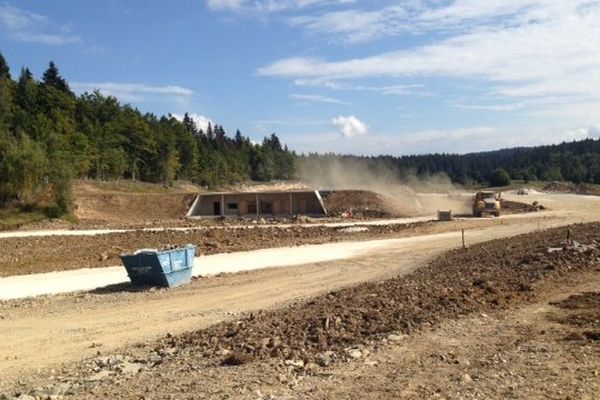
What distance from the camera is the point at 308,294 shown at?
17156mm

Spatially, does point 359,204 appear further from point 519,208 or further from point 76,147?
point 76,147

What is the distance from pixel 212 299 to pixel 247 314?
3101mm

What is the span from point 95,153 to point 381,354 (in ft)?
260

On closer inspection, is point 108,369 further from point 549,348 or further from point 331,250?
point 331,250

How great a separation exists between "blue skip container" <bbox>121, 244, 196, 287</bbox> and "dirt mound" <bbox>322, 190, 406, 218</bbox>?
3745 cm

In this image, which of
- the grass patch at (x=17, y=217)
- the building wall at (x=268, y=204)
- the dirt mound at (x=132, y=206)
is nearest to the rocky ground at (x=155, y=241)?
the grass patch at (x=17, y=217)

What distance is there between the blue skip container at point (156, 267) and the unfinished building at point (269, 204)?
3890 centimetres

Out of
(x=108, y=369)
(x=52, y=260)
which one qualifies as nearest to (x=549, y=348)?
(x=108, y=369)

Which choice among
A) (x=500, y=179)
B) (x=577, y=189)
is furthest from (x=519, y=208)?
(x=500, y=179)

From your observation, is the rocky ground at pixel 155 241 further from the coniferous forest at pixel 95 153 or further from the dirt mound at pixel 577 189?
the dirt mound at pixel 577 189

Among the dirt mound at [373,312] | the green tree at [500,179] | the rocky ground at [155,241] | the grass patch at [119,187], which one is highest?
the grass patch at [119,187]

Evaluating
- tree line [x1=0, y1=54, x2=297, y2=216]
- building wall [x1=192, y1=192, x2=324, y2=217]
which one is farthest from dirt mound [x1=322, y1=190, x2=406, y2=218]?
tree line [x1=0, y1=54, x2=297, y2=216]

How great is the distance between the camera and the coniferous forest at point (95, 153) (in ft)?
192

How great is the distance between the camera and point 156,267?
1933 centimetres
